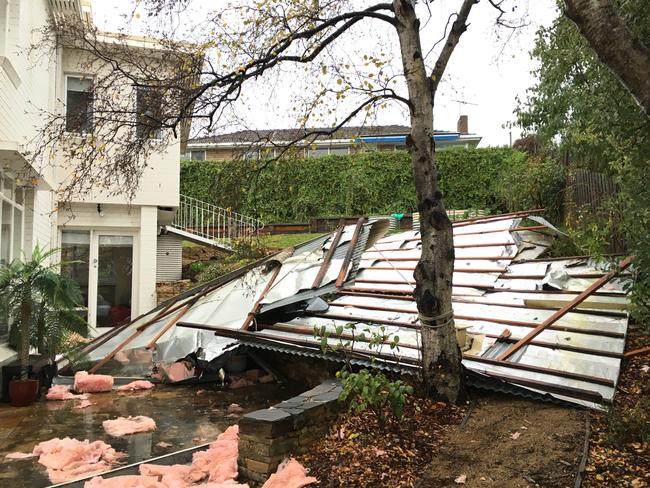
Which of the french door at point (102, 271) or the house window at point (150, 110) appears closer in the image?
the house window at point (150, 110)

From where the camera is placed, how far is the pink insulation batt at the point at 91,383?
772 cm

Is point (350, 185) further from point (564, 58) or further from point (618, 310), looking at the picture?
point (618, 310)

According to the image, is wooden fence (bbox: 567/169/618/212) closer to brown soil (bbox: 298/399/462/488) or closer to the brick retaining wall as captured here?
brown soil (bbox: 298/399/462/488)

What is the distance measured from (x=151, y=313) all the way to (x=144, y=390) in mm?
2223

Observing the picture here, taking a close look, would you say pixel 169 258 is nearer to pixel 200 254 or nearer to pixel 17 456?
pixel 200 254

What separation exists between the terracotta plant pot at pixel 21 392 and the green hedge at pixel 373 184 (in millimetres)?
11008

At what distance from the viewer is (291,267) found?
971 centimetres

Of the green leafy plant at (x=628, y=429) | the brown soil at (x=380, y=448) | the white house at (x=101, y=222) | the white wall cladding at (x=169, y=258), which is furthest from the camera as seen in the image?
the white wall cladding at (x=169, y=258)

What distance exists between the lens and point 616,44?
3285 millimetres

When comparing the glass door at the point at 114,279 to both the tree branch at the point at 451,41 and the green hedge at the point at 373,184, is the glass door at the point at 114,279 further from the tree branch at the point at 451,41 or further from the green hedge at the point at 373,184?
the tree branch at the point at 451,41

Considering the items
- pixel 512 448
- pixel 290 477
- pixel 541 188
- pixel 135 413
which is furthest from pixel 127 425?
pixel 541 188

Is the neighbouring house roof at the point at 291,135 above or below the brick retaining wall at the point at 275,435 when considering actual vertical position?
above

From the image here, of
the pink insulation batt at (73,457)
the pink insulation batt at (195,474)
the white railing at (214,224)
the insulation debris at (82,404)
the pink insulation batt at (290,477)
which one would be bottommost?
the insulation debris at (82,404)

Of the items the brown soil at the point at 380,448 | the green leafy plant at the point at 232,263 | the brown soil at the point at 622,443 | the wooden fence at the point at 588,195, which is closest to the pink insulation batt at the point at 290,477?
the brown soil at the point at 380,448
